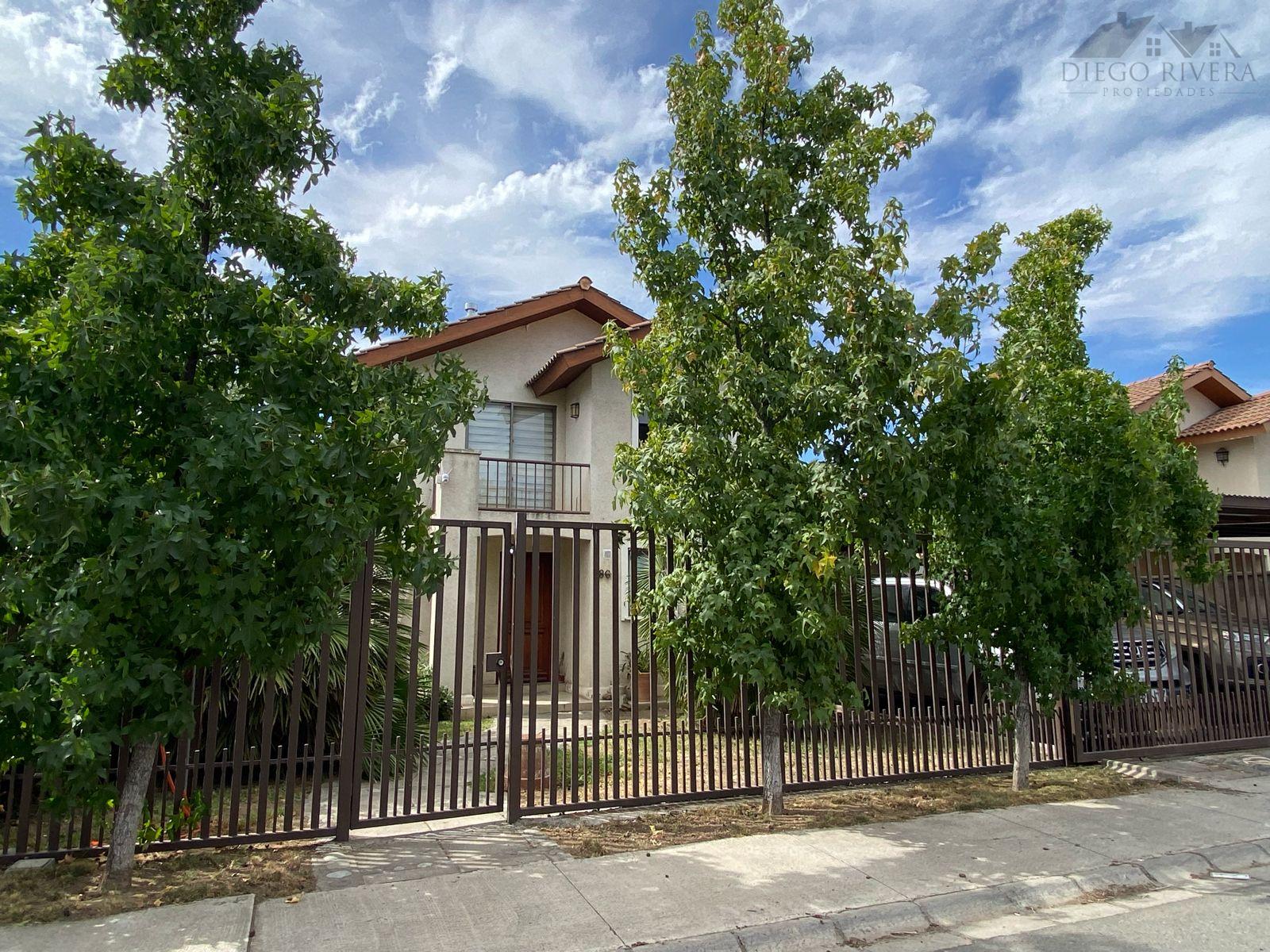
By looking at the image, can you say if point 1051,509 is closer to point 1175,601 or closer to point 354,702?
point 1175,601

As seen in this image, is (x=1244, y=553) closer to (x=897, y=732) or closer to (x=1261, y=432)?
(x=897, y=732)

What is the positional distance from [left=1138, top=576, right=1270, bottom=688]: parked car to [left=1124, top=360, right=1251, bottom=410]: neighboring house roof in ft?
39.4

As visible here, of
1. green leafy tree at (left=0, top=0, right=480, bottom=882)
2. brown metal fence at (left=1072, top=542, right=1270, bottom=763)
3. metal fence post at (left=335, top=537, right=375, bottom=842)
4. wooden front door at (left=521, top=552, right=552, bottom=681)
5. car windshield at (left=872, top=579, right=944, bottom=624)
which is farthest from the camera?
wooden front door at (left=521, top=552, right=552, bottom=681)

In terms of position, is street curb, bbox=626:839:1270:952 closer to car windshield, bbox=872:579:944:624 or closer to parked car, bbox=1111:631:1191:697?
car windshield, bbox=872:579:944:624

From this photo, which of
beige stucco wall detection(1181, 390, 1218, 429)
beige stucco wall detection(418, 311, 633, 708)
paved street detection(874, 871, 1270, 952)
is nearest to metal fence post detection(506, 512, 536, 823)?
paved street detection(874, 871, 1270, 952)

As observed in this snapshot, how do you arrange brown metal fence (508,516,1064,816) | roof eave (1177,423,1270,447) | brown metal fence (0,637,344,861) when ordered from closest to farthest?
brown metal fence (0,637,344,861) → brown metal fence (508,516,1064,816) → roof eave (1177,423,1270,447)

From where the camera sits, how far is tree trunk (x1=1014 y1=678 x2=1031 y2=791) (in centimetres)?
743

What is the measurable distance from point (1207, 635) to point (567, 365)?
32.2 ft

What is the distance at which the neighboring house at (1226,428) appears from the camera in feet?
64.7

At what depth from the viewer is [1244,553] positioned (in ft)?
30.5

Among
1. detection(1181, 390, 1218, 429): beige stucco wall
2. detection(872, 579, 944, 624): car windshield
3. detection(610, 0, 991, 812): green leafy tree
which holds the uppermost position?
detection(1181, 390, 1218, 429): beige stucco wall

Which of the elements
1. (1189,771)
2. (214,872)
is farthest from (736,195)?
(1189,771)

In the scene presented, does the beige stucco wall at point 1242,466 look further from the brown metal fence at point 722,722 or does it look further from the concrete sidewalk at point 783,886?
the concrete sidewalk at point 783,886

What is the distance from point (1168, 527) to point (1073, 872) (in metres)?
3.86
